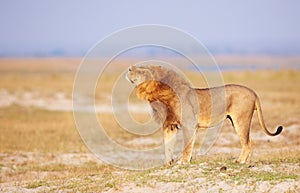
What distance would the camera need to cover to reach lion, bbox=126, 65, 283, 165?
1229 cm

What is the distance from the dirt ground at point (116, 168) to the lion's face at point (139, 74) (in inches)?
79.9

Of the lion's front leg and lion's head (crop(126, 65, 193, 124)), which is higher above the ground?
lion's head (crop(126, 65, 193, 124))

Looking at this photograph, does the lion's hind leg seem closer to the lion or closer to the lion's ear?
the lion

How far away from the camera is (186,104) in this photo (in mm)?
12414

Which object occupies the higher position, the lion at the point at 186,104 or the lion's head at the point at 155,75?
the lion's head at the point at 155,75

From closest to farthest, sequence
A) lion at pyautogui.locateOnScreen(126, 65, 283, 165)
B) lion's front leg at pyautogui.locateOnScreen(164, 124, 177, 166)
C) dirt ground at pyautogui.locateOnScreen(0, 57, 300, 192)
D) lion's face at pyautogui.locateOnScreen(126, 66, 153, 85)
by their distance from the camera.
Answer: dirt ground at pyautogui.locateOnScreen(0, 57, 300, 192) → lion's face at pyautogui.locateOnScreen(126, 66, 153, 85) → lion at pyautogui.locateOnScreen(126, 65, 283, 165) → lion's front leg at pyautogui.locateOnScreen(164, 124, 177, 166)

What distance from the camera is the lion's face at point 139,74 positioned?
40.0 feet

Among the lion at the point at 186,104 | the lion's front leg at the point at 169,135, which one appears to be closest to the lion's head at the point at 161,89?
the lion at the point at 186,104

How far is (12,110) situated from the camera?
122ft

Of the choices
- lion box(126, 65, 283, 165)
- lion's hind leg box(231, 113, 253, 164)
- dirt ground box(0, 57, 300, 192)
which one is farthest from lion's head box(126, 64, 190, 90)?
dirt ground box(0, 57, 300, 192)

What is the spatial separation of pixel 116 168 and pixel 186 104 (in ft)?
16.1

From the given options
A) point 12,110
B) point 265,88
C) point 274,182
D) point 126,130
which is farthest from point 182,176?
point 265,88

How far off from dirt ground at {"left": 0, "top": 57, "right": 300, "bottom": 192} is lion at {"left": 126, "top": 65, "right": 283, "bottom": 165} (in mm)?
752

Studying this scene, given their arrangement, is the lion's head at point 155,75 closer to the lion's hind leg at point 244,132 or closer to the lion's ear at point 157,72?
the lion's ear at point 157,72
